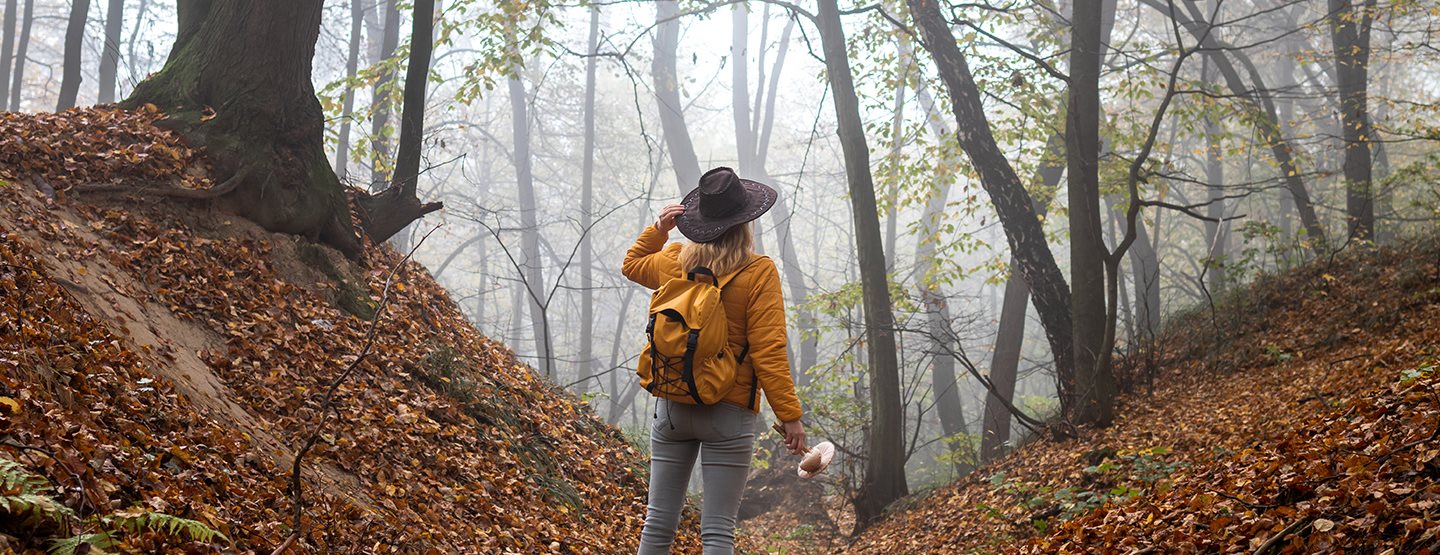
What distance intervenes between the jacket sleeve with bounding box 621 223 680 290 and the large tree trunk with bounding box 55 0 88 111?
32.0 feet

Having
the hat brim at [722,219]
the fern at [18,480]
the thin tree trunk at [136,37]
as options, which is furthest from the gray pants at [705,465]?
the thin tree trunk at [136,37]

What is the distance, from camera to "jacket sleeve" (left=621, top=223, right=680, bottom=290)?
4441mm

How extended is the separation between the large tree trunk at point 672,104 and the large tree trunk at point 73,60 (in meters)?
10.3

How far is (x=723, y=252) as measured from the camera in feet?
13.7

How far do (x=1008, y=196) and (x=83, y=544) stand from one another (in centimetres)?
958

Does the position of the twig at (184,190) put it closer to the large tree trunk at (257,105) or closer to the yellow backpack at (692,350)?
the large tree trunk at (257,105)

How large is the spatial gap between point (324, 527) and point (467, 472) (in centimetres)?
196

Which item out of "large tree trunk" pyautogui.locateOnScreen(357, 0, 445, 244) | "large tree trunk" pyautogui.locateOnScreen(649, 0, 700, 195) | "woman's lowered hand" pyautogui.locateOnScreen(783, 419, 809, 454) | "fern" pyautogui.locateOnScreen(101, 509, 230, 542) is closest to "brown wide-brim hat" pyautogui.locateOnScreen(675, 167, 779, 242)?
"woman's lowered hand" pyautogui.locateOnScreen(783, 419, 809, 454)

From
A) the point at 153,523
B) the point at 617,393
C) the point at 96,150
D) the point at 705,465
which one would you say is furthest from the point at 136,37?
the point at 705,465

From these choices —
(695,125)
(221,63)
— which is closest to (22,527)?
(221,63)

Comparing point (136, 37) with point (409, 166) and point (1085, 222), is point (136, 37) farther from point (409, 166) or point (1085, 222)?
point (1085, 222)

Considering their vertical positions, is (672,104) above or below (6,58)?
above

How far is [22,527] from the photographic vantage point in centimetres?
263

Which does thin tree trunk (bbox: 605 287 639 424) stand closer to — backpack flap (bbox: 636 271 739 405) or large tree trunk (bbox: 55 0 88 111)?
large tree trunk (bbox: 55 0 88 111)
